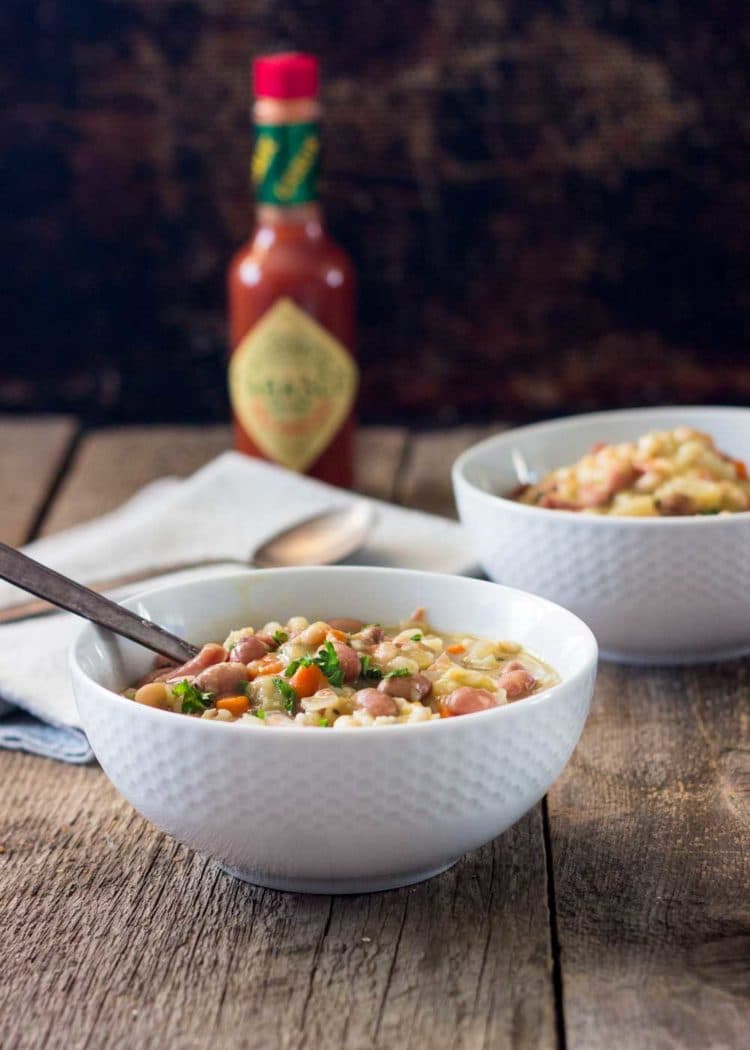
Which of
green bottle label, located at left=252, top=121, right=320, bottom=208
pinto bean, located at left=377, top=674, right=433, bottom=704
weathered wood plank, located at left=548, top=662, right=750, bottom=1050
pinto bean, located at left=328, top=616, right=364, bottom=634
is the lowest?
weathered wood plank, located at left=548, top=662, right=750, bottom=1050

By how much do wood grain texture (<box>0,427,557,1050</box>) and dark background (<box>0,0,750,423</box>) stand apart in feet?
5.98

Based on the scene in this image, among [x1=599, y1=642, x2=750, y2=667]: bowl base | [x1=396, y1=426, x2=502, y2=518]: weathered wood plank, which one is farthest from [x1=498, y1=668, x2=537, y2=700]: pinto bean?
[x1=396, y1=426, x2=502, y2=518]: weathered wood plank

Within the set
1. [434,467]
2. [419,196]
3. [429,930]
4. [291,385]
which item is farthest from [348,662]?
[419,196]

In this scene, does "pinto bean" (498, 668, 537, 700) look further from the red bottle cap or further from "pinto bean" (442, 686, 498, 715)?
the red bottle cap

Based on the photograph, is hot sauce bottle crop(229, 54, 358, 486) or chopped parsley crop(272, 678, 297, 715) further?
hot sauce bottle crop(229, 54, 358, 486)

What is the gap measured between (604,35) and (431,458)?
34.1 inches

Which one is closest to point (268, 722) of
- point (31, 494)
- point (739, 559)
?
point (739, 559)

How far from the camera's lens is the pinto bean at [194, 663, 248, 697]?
1.24 m

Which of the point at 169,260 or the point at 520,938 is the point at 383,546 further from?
the point at 169,260

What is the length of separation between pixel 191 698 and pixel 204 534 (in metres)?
0.84

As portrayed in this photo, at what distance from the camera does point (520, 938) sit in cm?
115

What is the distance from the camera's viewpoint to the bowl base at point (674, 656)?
170 centimetres

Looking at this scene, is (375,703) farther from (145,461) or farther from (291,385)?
(145,461)

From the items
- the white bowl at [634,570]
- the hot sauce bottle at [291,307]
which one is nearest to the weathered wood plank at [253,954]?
the white bowl at [634,570]
